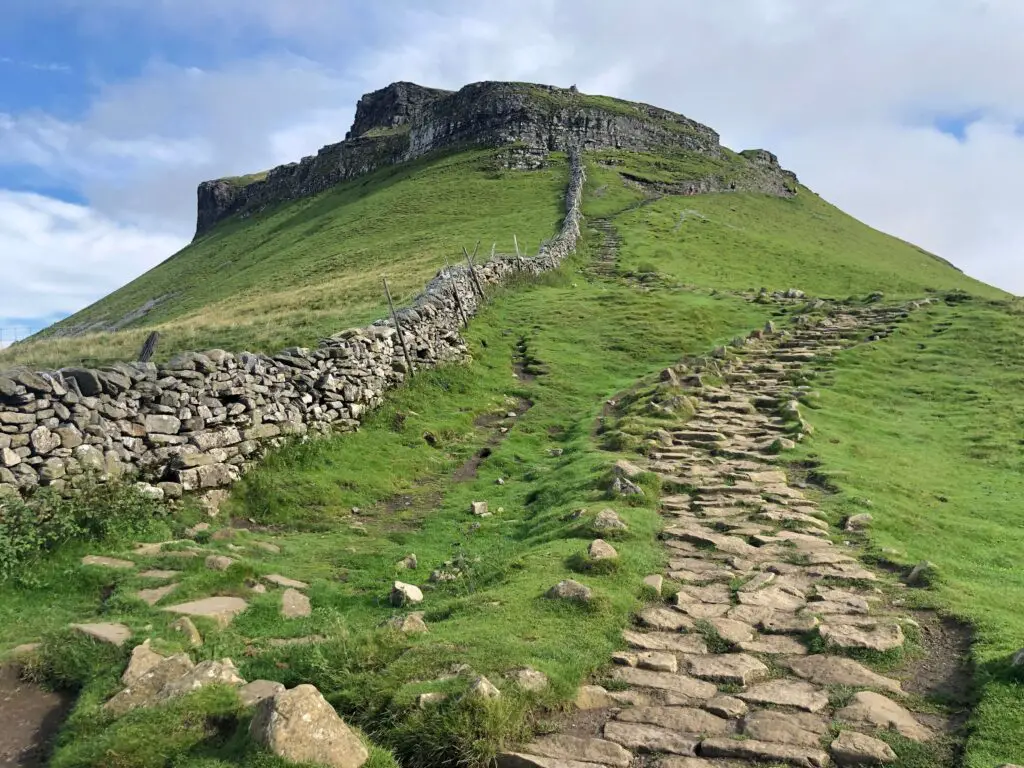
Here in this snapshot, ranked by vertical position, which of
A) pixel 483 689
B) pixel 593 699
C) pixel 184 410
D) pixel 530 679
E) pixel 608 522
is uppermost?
pixel 184 410

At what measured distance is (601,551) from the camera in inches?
393

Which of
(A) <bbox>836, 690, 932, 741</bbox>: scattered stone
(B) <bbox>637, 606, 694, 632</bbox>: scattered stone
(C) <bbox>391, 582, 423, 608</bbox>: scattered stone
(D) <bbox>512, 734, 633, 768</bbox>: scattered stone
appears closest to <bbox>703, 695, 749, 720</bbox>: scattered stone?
(A) <bbox>836, 690, 932, 741</bbox>: scattered stone

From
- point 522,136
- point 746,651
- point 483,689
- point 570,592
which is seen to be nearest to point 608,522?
point 570,592

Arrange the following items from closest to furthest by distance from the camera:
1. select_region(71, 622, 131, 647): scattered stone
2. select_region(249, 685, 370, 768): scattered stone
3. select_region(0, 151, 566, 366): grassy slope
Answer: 1. select_region(249, 685, 370, 768): scattered stone
2. select_region(71, 622, 131, 647): scattered stone
3. select_region(0, 151, 566, 366): grassy slope

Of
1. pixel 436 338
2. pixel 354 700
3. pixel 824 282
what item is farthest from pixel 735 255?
pixel 354 700

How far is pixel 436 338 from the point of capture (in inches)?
920

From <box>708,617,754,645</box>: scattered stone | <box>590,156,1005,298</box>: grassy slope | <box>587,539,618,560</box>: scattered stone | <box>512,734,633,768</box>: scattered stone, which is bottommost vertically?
<box>512,734,633,768</box>: scattered stone

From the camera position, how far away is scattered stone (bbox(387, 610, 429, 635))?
7.98 meters

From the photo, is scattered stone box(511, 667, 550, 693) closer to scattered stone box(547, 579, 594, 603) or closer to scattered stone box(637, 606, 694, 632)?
scattered stone box(547, 579, 594, 603)

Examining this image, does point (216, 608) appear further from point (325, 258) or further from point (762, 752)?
point (325, 258)

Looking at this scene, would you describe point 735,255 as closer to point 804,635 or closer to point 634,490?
point 634,490

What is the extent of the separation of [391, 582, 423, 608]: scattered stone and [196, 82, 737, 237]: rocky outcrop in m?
75.7

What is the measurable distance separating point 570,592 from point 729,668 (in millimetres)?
2025

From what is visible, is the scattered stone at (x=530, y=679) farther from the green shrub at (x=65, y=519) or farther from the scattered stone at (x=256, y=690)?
Answer: the green shrub at (x=65, y=519)
